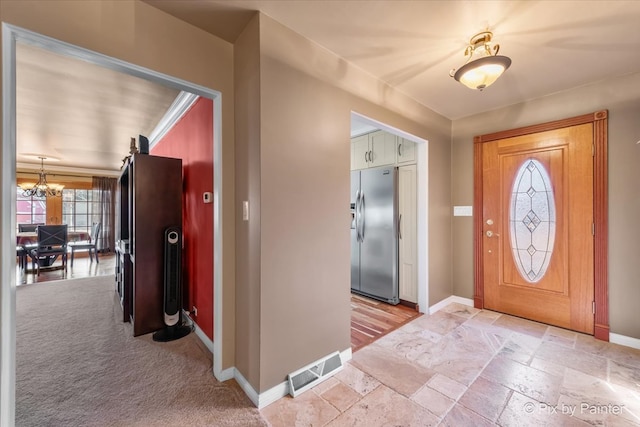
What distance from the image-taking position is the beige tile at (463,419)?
4.95 feet

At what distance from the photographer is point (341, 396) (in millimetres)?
1742

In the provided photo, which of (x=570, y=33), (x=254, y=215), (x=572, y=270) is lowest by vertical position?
(x=572, y=270)

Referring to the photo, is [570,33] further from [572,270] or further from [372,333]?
[372,333]

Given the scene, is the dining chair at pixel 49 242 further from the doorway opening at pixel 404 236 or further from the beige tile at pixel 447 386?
the beige tile at pixel 447 386

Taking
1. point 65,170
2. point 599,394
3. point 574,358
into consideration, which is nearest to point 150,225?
point 599,394

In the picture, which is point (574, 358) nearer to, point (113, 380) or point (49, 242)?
point (113, 380)

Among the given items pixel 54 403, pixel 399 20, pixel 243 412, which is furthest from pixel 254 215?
pixel 54 403

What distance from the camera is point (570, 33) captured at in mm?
1831

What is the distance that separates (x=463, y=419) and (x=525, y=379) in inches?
30.5

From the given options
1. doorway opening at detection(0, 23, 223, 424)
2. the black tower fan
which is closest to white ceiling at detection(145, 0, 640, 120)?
doorway opening at detection(0, 23, 223, 424)

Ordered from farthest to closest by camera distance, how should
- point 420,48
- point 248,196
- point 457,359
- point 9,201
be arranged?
point 457,359
point 420,48
point 248,196
point 9,201

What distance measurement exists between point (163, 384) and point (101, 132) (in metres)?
4.37

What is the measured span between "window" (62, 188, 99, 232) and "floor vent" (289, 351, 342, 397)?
9.19m

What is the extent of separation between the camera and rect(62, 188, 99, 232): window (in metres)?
7.55
